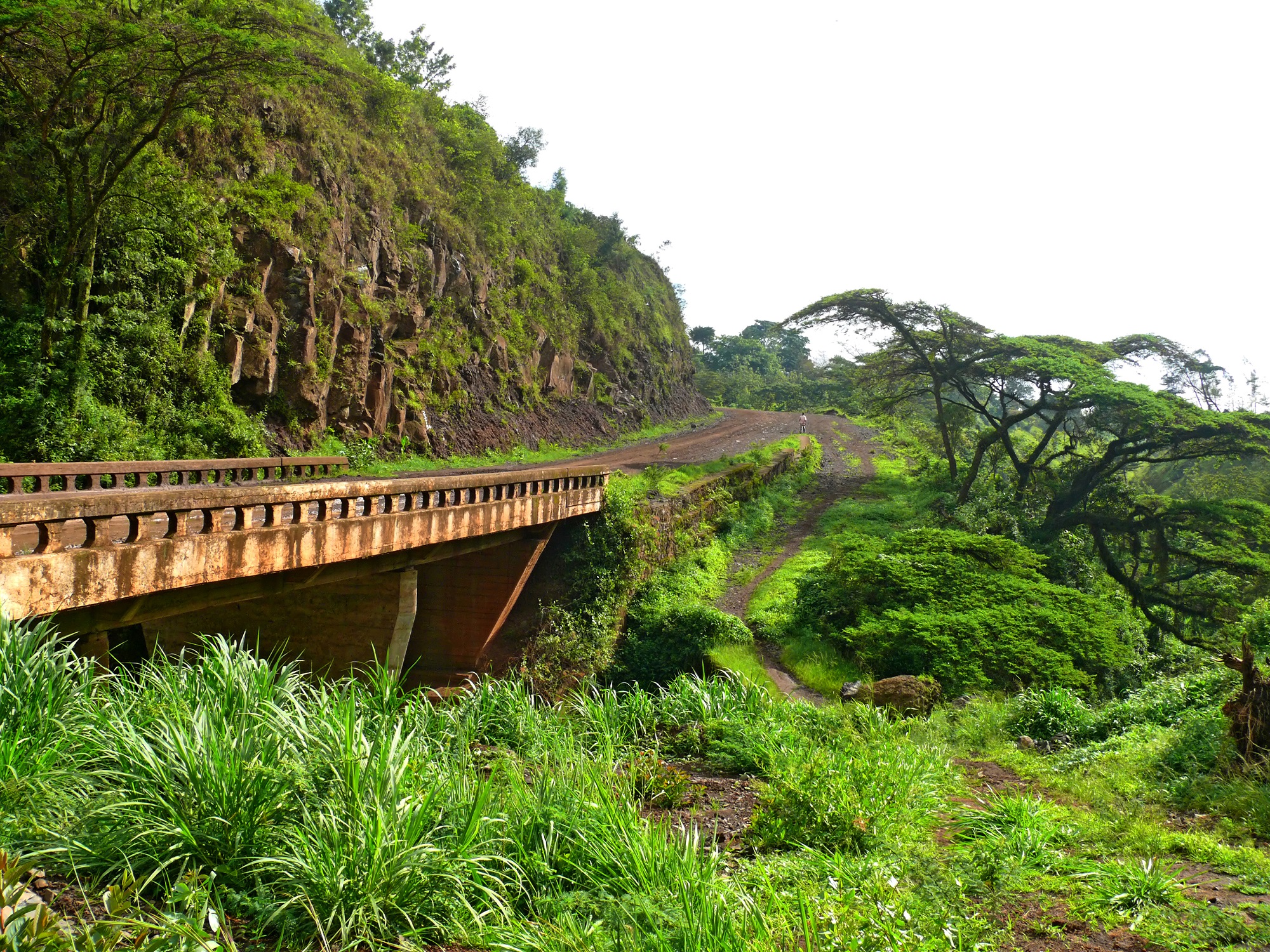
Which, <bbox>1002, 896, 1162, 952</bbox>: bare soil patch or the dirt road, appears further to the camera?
the dirt road

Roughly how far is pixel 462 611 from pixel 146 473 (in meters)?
5.41

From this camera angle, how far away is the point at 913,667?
12.0 meters

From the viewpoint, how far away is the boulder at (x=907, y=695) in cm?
1016

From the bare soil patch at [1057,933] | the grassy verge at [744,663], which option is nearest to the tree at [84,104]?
the grassy verge at [744,663]

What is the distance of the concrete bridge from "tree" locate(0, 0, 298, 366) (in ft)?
12.6

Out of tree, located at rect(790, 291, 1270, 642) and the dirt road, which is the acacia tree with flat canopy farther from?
the dirt road

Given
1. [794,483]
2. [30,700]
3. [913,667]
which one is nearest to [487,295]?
[794,483]

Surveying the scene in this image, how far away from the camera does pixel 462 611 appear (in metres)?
14.0

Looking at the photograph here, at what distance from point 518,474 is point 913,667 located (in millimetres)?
6908

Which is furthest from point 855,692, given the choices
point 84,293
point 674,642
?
point 84,293

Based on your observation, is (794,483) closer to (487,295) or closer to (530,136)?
(487,295)

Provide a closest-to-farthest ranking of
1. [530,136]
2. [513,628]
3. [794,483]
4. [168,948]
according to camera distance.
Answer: [168,948], [513,628], [794,483], [530,136]

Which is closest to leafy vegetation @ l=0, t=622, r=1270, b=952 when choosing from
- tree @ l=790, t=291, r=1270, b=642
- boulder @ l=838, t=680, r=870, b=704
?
boulder @ l=838, t=680, r=870, b=704

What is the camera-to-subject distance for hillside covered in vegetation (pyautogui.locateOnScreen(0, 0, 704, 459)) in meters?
12.6
